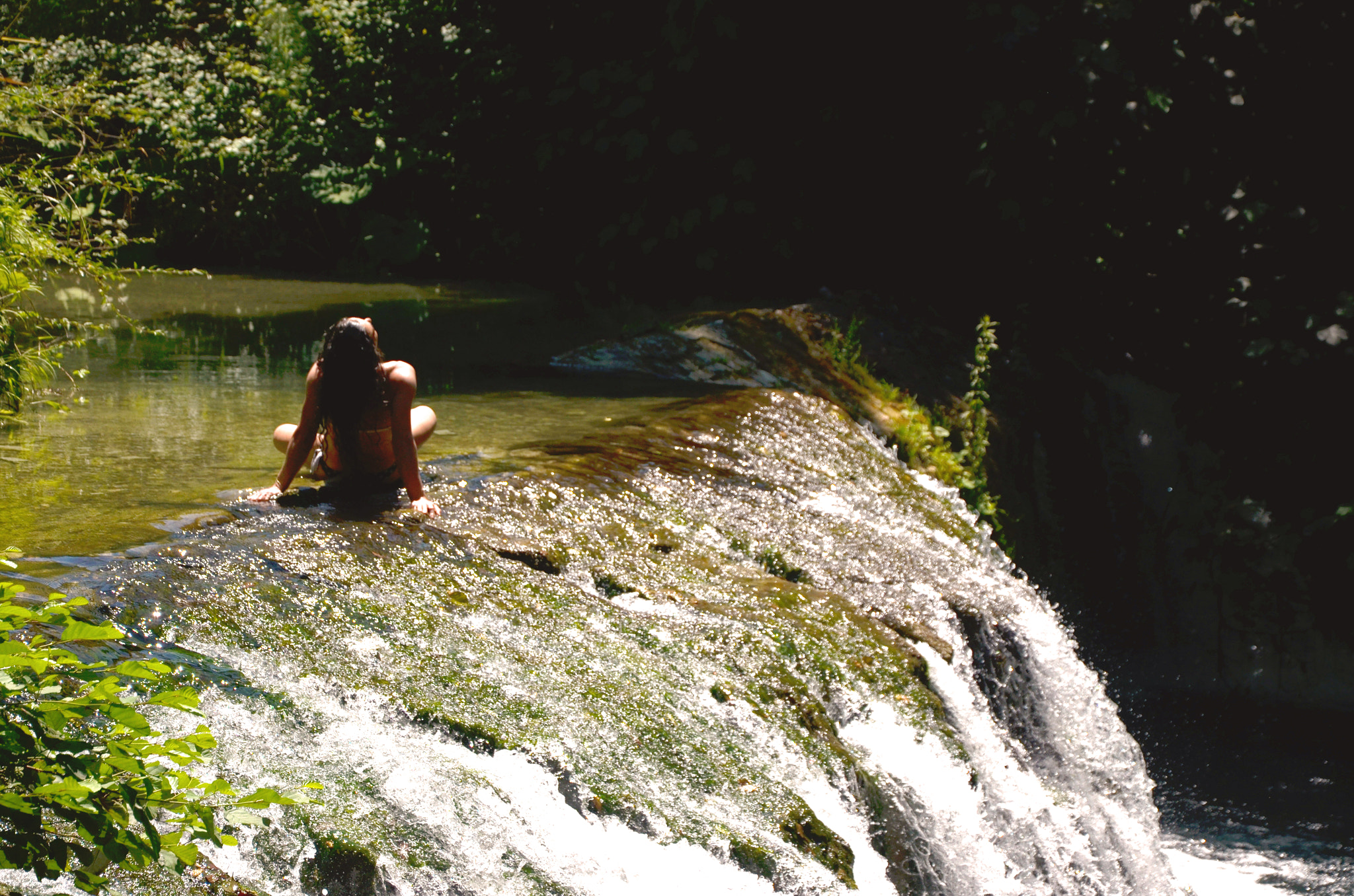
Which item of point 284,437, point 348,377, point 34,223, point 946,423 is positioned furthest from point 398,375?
point 946,423

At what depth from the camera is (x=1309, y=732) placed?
913 cm

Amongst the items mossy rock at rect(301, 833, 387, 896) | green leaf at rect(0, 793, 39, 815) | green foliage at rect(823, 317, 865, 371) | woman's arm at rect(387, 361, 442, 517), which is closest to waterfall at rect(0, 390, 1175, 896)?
mossy rock at rect(301, 833, 387, 896)

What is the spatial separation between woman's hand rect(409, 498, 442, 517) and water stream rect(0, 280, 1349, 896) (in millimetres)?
80

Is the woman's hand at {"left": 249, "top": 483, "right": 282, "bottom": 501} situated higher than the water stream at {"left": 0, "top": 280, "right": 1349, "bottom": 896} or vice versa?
the woman's hand at {"left": 249, "top": 483, "right": 282, "bottom": 501}

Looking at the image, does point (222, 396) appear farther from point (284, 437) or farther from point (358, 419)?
point (358, 419)

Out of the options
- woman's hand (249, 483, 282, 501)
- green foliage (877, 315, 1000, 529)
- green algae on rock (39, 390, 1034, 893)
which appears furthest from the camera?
green foliage (877, 315, 1000, 529)

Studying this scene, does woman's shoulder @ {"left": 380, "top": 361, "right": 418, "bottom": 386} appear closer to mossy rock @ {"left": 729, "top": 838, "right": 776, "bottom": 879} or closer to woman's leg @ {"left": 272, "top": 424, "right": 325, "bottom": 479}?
woman's leg @ {"left": 272, "top": 424, "right": 325, "bottom": 479}

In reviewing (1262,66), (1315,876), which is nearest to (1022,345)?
→ (1262,66)

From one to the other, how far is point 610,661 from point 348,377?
168 centimetres

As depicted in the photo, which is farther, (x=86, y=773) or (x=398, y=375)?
(x=398, y=375)

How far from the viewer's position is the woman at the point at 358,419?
4.97 metres

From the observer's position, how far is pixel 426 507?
4840mm

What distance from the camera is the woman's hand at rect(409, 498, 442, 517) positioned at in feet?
15.8

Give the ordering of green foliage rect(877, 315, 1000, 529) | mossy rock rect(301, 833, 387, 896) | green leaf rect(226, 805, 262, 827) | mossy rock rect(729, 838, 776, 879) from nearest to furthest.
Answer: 1. green leaf rect(226, 805, 262, 827)
2. mossy rock rect(301, 833, 387, 896)
3. mossy rock rect(729, 838, 776, 879)
4. green foliage rect(877, 315, 1000, 529)
